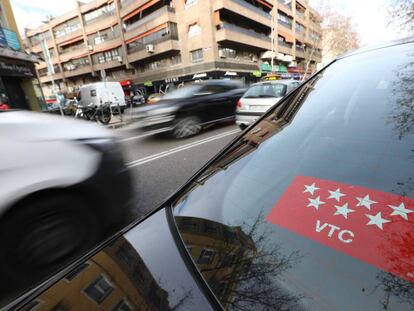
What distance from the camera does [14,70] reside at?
586 inches

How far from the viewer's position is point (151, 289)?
80cm

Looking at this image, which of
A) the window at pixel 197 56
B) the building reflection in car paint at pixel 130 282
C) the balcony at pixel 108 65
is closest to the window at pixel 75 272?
the building reflection in car paint at pixel 130 282

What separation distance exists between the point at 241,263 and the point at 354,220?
0.40 metres

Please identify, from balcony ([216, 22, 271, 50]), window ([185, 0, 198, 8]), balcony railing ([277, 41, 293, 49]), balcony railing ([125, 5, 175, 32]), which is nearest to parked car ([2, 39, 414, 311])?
balcony ([216, 22, 271, 50])

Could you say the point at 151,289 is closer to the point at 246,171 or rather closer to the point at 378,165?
the point at 246,171

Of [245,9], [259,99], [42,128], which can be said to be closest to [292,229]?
[42,128]

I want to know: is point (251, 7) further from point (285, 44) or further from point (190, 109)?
point (190, 109)

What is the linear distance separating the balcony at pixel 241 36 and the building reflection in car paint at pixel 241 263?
93.5 feet

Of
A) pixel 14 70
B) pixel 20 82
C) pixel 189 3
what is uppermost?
pixel 189 3

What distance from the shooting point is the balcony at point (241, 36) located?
26.4 m

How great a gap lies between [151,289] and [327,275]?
542 mm

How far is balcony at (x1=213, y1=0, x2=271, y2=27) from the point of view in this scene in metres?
25.8

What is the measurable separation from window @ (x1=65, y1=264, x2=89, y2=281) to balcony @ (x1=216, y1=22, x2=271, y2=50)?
93.8 ft

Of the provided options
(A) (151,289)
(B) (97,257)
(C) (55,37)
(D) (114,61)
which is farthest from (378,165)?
(C) (55,37)
